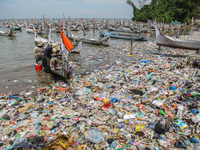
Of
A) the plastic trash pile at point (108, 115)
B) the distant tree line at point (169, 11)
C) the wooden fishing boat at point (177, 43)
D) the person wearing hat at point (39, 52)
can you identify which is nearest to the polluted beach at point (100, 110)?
the plastic trash pile at point (108, 115)

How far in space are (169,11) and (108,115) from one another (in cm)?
5086

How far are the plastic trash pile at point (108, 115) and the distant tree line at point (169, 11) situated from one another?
135 feet

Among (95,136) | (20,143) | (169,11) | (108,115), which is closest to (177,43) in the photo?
(108,115)

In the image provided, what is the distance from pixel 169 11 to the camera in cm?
4372

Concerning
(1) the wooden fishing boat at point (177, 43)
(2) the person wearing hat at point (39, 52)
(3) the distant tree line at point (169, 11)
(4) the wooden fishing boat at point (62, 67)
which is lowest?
(4) the wooden fishing boat at point (62, 67)

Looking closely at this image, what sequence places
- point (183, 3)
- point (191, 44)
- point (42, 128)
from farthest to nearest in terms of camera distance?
point (183, 3)
point (191, 44)
point (42, 128)

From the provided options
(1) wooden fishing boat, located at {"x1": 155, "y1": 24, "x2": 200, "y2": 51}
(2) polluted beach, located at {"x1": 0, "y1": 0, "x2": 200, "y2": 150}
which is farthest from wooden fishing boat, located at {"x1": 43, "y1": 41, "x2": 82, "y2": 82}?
(1) wooden fishing boat, located at {"x1": 155, "y1": 24, "x2": 200, "y2": 51}

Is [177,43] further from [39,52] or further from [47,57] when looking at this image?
[39,52]

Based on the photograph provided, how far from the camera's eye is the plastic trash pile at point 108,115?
10.7ft

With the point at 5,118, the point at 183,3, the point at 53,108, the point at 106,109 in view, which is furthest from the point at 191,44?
the point at 183,3

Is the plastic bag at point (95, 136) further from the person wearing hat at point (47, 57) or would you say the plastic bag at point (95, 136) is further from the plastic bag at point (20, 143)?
the person wearing hat at point (47, 57)

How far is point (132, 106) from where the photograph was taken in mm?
4625

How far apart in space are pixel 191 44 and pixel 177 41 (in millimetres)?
984

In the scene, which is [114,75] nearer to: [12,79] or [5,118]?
[5,118]
